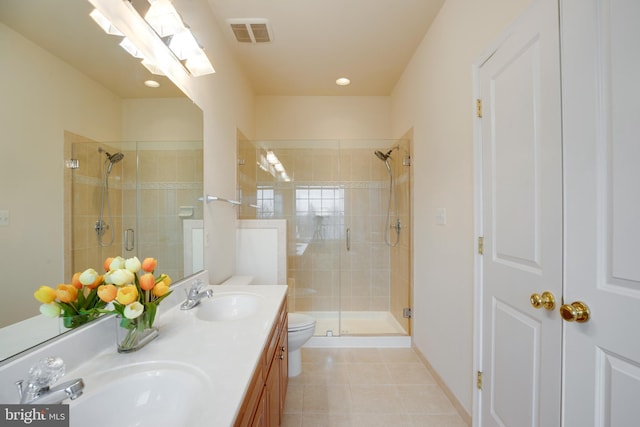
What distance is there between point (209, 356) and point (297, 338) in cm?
130

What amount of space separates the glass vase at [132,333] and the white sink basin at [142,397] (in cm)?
10

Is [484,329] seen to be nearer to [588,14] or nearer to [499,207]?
[499,207]

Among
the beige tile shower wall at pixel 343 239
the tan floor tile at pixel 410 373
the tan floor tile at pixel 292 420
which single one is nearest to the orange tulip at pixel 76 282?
the tan floor tile at pixel 292 420

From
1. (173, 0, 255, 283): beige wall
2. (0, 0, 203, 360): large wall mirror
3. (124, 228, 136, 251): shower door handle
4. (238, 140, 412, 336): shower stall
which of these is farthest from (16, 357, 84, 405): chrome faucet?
(238, 140, 412, 336): shower stall

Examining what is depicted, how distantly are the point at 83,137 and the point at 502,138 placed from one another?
167cm

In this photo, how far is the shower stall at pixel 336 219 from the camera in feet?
10.3

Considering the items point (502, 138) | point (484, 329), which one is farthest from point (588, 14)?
point (484, 329)

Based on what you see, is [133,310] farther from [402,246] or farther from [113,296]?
[402,246]

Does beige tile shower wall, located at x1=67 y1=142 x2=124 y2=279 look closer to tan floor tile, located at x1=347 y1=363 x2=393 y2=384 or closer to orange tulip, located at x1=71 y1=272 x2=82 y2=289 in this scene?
orange tulip, located at x1=71 y1=272 x2=82 y2=289

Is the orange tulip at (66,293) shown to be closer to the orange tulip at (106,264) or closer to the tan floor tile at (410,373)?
the orange tulip at (106,264)

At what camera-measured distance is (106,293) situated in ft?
2.54

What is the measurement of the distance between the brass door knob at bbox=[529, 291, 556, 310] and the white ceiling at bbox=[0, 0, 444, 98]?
70.4 inches

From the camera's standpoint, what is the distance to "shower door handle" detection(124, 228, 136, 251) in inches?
42.7

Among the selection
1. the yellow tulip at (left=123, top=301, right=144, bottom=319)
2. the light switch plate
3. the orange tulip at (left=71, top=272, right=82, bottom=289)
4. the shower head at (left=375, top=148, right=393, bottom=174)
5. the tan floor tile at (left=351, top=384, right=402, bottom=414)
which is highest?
the shower head at (left=375, top=148, right=393, bottom=174)
